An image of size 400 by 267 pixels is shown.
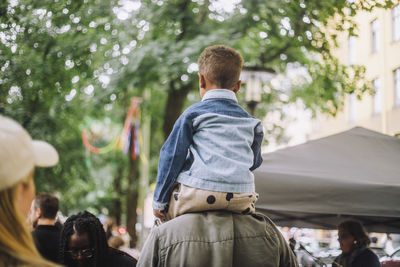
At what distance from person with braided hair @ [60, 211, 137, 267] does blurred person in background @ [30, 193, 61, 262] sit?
948 millimetres

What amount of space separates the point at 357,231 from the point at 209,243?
3855 mm

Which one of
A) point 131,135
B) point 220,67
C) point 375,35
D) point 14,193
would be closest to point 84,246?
point 220,67

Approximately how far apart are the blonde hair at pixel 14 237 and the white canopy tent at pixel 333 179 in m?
3.79

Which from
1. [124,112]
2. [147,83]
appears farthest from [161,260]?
[124,112]

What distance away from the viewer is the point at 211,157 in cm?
296

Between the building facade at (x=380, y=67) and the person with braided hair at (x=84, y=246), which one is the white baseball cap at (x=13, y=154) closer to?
the person with braided hair at (x=84, y=246)

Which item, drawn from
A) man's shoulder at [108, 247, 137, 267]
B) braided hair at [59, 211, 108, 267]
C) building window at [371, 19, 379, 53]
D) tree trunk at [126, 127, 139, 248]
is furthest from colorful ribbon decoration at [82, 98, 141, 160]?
braided hair at [59, 211, 108, 267]

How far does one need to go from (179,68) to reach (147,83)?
47.6 inches

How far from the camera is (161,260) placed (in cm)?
291

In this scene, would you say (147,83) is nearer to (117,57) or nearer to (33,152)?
(117,57)

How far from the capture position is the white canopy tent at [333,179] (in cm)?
513

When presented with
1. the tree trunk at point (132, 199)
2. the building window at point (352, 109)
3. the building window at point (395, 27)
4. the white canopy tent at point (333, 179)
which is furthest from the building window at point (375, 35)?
the white canopy tent at point (333, 179)

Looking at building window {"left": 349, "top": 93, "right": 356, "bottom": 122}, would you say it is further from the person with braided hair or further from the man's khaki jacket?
the man's khaki jacket

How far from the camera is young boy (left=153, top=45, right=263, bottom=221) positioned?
2.91 metres
